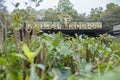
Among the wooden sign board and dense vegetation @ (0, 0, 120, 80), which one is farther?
the wooden sign board

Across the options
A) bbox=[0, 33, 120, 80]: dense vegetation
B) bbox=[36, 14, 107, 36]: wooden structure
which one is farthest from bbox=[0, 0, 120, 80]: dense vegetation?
bbox=[36, 14, 107, 36]: wooden structure

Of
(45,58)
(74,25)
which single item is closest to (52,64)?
(45,58)

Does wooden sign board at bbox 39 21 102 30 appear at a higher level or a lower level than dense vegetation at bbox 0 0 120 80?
lower

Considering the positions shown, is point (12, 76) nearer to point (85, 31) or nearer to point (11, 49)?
point (11, 49)

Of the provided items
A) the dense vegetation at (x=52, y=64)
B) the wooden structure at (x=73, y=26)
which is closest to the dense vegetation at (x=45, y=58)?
the dense vegetation at (x=52, y=64)

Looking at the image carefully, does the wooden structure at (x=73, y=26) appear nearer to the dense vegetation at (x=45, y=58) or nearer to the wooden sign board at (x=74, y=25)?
the wooden sign board at (x=74, y=25)

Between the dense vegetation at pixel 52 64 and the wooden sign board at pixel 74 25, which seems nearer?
the dense vegetation at pixel 52 64

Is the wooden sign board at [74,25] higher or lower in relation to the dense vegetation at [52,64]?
lower

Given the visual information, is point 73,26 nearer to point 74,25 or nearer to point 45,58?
point 74,25

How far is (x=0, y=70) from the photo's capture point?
774 millimetres

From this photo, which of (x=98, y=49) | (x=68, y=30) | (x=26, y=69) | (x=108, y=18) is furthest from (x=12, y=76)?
(x=108, y=18)

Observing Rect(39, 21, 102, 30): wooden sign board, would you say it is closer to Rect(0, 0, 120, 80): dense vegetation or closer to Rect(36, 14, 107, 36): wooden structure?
Rect(36, 14, 107, 36): wooden structure

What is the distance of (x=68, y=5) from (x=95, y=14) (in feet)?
12.4

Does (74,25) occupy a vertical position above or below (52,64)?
below
